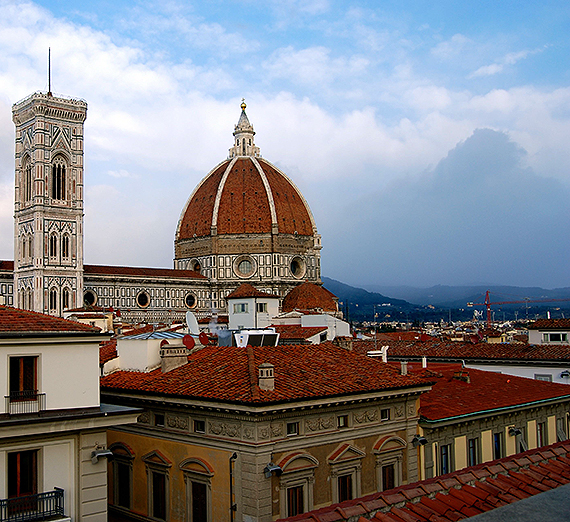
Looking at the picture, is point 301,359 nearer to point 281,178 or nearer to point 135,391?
point 135,391

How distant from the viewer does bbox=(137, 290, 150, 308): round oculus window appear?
3846 inches

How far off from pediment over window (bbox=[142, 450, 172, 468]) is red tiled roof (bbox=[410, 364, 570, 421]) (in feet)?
22.5

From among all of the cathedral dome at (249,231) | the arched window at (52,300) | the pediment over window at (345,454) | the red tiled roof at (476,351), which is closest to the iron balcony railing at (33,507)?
the pediment over window at (345,454)

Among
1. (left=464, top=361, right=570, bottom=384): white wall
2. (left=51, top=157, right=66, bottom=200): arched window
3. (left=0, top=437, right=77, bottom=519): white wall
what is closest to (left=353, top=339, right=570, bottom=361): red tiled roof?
(left=464, top=361, right=570, bottom=384): white wall

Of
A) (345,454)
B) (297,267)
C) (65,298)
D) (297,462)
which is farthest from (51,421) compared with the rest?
(297,267)

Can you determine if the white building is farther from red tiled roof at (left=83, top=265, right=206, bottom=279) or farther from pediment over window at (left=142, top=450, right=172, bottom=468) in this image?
red tiled roof at (left=83, top=265, right=206, bottom=279)

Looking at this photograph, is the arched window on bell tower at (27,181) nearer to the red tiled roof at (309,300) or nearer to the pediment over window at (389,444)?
the red tiled roof at (309,300)

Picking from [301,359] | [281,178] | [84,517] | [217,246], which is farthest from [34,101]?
[84,517]

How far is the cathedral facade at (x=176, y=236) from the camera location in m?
86.4

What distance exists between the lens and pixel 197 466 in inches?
650

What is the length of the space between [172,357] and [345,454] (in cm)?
526

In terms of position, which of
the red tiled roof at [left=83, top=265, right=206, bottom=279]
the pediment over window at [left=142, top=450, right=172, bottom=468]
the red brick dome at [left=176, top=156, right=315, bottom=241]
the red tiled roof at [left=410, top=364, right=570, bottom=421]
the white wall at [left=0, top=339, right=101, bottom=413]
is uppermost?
the red brick dome at [left=176, top=156, right=315, bottom=241]

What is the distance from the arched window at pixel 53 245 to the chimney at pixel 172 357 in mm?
70683

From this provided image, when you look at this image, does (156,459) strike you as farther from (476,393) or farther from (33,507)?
(476,393)
